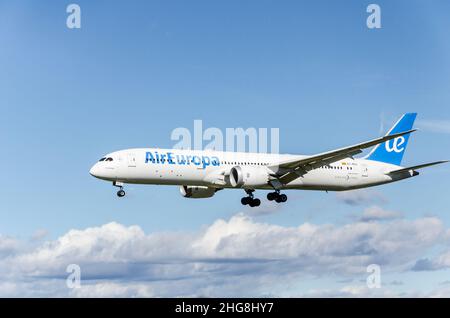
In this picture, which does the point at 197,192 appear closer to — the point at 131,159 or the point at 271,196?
the point at 271,196

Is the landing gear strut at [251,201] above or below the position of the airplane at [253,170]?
below

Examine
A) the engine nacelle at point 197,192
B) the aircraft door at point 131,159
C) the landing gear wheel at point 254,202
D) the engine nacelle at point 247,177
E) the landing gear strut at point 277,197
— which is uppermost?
the aircraft door at point 131,159

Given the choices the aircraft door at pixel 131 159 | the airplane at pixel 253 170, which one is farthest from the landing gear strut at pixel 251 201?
the aircraft door at pixel 131 159

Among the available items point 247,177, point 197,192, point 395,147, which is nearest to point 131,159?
point 247,177

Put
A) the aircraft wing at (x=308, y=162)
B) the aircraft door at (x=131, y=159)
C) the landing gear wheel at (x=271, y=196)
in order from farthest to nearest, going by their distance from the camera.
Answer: the landing gear wheel at (x=271, y=196) < the aircraft wing at (x=308, y=162) < the aircraft door at (x=131, y=159)

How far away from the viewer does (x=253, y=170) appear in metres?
71.8

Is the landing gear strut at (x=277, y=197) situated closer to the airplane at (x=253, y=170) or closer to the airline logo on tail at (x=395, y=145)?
the airplane at (x=253, y=170)

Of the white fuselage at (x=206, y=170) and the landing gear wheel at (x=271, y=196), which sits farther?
the landing gear wheel at (x=271, y=196)

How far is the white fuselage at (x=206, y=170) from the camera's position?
224ft

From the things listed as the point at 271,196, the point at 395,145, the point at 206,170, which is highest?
the point at 395,145

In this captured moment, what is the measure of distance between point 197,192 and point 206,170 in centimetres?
617
